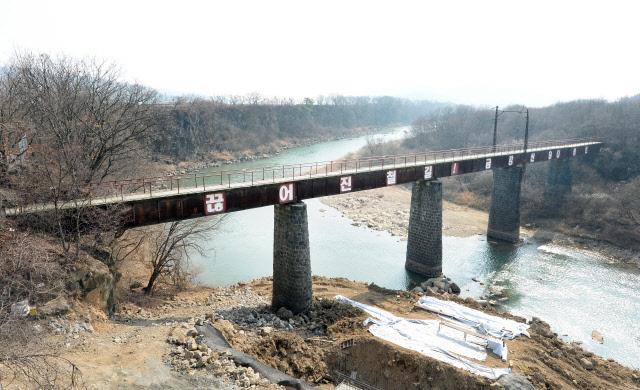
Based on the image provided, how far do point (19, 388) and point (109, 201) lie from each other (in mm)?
9148

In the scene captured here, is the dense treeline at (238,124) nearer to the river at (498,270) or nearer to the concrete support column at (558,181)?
the river at (498,270)

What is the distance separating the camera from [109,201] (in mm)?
17500

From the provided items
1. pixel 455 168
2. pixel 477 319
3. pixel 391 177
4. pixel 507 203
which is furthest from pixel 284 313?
pixel 507 203

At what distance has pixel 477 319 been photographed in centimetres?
2033

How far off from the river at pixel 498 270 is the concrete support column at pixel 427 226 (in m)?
1.53

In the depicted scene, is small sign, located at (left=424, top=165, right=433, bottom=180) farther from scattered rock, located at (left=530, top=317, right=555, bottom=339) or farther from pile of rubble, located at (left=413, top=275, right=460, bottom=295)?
scattered rock, located at (left=530, top=317, right=555, bottom=339)

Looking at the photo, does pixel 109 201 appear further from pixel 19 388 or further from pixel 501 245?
pixel 501 245

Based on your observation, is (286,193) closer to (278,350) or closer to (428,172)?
(278,350)

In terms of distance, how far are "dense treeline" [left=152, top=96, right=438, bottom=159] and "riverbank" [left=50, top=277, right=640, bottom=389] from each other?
90.7ft

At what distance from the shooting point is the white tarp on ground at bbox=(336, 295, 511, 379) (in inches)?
626

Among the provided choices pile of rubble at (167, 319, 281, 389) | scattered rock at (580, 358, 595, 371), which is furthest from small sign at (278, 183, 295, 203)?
scattered rock at (580, 358, 595, 371)

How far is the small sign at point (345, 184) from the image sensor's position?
81.9 feet

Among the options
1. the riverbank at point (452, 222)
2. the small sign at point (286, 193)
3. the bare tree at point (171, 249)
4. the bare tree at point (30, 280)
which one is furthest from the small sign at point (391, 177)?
the bare tree at point (30, 280)

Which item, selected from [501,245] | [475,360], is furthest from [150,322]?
[501,245]
